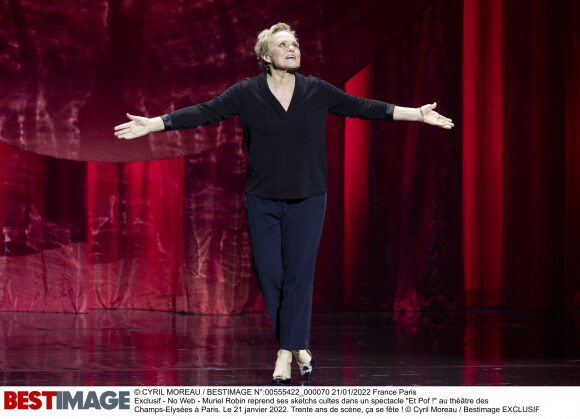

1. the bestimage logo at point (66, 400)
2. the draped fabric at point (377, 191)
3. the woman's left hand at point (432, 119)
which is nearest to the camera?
the bestimage logo at point (66, 400)

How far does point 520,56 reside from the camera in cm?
462

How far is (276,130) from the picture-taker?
2303 millimetres

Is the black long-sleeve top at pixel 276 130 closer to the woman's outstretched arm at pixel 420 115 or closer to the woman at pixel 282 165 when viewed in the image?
the woman at pixel 282 165

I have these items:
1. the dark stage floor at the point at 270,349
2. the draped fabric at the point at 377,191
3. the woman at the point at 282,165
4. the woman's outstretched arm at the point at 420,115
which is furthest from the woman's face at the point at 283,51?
the draped fabric at the point at 377,191

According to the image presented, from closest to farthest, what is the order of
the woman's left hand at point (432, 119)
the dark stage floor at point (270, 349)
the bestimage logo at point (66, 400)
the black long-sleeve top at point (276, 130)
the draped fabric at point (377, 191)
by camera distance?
the bestimage logo at point (66, 400), the black long-sleeve top at point (276, 130), the woman's left hand at point (432, 119), the dark stage floor at point (270, 349), the draped fabric at point (377, 191)

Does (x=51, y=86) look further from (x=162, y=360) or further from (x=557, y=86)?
(x=557, y=86)

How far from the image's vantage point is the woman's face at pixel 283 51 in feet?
7.59

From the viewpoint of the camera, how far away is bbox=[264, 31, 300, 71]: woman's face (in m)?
2.31

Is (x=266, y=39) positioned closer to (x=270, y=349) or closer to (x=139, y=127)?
(x=139, y=127)

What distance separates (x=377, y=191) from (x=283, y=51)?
7.65ft

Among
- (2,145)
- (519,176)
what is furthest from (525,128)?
(2,145)

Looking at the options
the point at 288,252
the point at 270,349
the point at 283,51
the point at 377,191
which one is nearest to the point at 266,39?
the point at 283,51

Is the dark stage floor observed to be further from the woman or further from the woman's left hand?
the woman's left hand

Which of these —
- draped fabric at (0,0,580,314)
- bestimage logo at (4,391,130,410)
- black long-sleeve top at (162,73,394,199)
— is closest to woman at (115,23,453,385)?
black long-sleeve top at (162,73,394,199)
